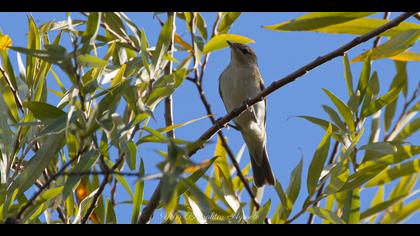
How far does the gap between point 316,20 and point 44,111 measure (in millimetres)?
1112

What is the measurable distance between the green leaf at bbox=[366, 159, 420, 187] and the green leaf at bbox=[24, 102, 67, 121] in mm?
1451

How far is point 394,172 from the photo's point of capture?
113 inches

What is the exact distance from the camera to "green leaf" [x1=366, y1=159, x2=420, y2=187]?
286cm

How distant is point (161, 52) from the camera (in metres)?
2.28

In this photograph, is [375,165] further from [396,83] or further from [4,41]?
[4,41]

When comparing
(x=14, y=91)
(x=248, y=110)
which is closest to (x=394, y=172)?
(x=14, y=91)

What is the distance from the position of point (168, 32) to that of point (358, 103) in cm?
93

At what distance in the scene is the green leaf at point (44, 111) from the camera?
216 cm

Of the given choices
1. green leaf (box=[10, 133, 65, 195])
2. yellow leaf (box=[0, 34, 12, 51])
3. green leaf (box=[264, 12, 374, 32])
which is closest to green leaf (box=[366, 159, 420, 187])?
green leaf (box=[264, 12, 374, 32])

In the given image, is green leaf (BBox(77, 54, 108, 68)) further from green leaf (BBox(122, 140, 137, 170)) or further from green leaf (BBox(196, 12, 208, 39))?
green leaf (BBox(196, 12, 208, 39))

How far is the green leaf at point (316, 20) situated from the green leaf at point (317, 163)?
1.33 ft

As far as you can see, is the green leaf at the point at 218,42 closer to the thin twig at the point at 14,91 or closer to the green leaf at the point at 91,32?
the thin twig at the point at 14,91

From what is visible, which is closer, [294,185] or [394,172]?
[294,185]
